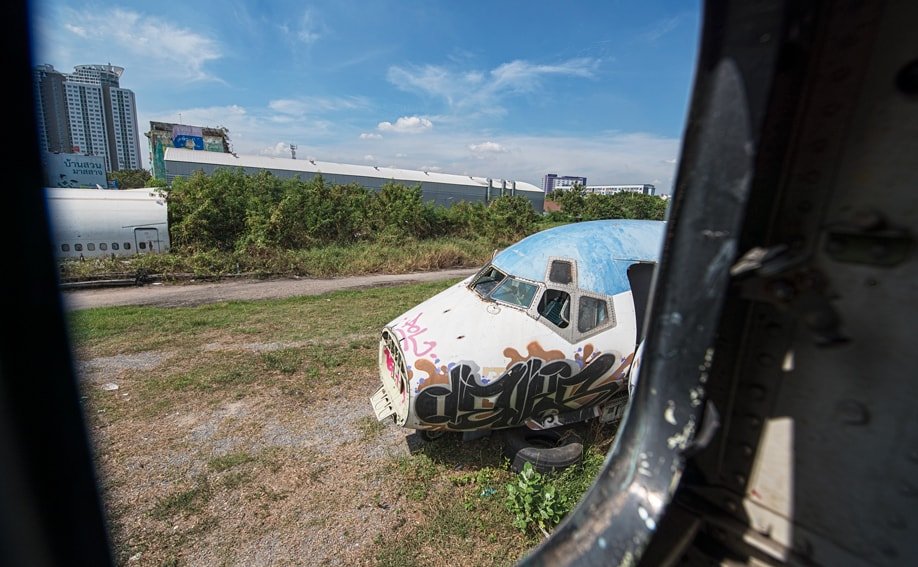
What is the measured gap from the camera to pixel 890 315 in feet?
3.48

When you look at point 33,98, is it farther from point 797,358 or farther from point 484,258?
point 484,258

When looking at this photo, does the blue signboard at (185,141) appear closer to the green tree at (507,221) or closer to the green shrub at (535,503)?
the green tree at (507,221)

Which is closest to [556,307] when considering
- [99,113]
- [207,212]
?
[207,212]

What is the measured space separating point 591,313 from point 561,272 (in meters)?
0.61

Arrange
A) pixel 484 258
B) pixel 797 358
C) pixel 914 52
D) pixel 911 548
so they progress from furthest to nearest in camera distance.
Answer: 1. pixel 484 258
2. pixel 797 358
3. pixel 911 548
4. pixel 914 52

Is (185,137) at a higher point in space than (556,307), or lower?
higher

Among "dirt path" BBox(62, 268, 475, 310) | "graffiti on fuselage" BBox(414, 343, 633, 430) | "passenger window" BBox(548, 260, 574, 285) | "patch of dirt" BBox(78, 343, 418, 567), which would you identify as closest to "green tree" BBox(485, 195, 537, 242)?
"dirt path" BBox(62, 268, 475, 310)

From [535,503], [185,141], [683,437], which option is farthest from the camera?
[185,141]

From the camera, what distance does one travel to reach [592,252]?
17.5ft

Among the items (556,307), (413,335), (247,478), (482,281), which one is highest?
(482,281)

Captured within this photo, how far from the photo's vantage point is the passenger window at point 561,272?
201 inches

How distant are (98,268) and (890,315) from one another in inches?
866

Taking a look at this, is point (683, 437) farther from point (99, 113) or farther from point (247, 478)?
point (99, 113)

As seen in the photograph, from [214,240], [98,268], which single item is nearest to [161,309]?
[98,268]
